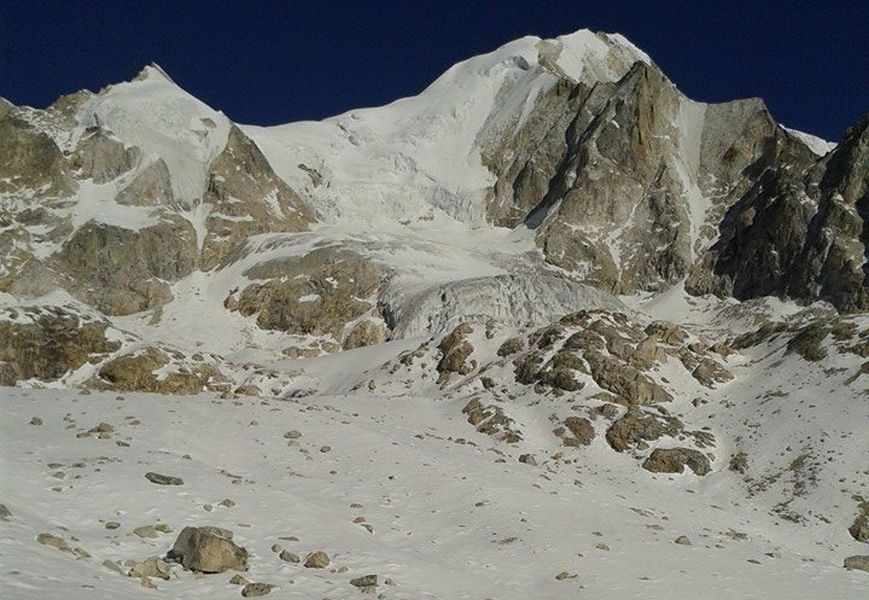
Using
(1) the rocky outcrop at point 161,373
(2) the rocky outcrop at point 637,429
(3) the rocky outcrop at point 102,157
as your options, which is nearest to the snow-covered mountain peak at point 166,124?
(3) the rocky outcrop at point 102,157

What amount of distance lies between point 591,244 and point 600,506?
299 ft

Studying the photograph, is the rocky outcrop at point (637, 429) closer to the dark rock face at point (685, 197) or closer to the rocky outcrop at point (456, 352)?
the rocky outcrop at point (456, 352)

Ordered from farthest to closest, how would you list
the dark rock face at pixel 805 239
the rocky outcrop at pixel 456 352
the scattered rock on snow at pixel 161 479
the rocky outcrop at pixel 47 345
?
the dark rock face at pixel 805 239, the rocky outcrop at pixel 47 345, the rocky outcrop at pixel 456 352, the scattered rock on snow at pixel 161 479

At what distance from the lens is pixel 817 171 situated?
94.5 metres

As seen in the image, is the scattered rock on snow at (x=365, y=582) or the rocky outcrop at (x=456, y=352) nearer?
the scattered rock on snow at (x=365, y=582)

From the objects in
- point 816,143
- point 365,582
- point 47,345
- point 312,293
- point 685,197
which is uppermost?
point 816,143

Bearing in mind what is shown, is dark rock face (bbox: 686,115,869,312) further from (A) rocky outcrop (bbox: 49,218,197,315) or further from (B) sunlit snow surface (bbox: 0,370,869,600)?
(A) rocky outcrop (bbox: 49,218,197,315)

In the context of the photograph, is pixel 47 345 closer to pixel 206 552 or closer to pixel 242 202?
pixel 206 552

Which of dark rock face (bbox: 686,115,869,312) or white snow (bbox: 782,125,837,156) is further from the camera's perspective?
white snow (bbox: 782,125,837,156)

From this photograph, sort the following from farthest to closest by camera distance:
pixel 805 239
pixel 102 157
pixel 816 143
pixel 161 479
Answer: pixel 816 143 → pixel 102 157 → pixel 805 239 → pixel 161 479

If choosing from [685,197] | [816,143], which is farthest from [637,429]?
[816,143]

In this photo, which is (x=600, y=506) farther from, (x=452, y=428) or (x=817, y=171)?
(x=817, y=171)

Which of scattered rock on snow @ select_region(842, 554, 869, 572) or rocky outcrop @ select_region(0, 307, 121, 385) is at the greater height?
rocky outcrop @ select_region(0, 307, 121, 385)

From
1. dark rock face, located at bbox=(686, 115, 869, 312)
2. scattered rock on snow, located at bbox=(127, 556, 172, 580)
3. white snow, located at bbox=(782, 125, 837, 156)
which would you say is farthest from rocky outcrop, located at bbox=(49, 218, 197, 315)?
white snow, located at bbox=(782, 125, 837, 156)
